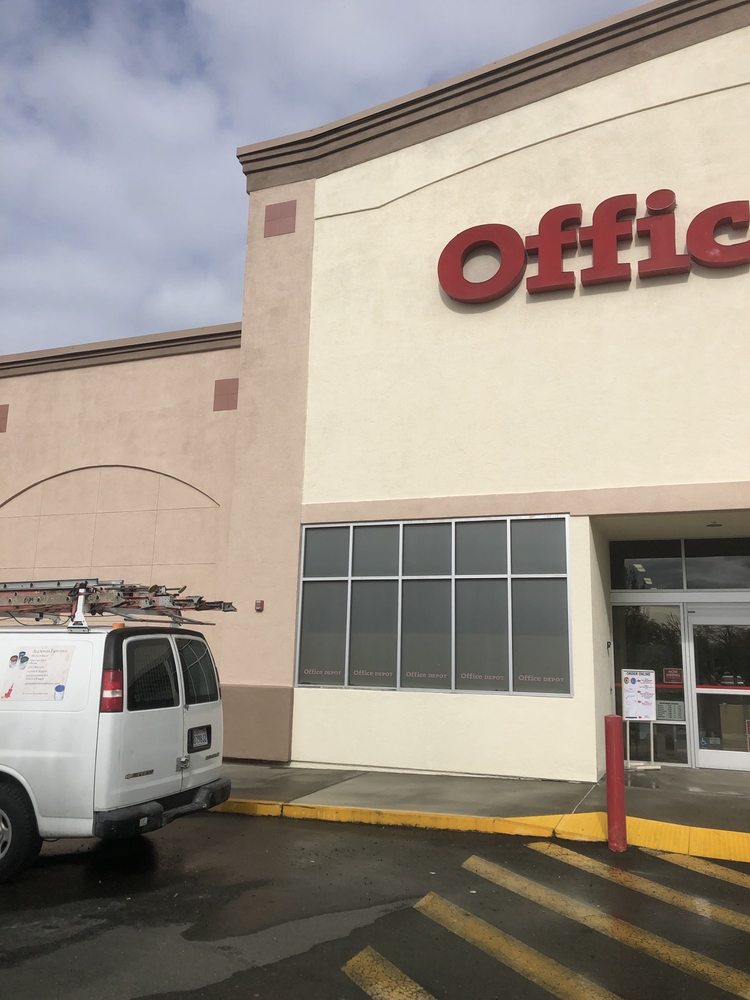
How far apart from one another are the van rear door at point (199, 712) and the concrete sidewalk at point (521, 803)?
2042mm

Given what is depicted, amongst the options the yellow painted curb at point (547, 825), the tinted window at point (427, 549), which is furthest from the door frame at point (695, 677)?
the yellow painted curb at point (547, 825)

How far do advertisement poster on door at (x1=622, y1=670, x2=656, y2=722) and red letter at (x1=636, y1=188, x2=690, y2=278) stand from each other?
5.96 meters

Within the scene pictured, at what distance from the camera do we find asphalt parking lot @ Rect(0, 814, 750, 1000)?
15.1 ft

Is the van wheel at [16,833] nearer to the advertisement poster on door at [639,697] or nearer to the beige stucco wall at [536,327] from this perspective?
the beige stucco wall at [536,327]

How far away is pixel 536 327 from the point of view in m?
12.2

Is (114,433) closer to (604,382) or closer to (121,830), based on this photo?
(604,382)

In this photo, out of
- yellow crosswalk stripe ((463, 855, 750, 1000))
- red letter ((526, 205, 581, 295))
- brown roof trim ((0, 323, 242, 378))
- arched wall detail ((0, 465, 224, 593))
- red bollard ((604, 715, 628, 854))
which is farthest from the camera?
brown roof trim ((0, 323, 242, 378))

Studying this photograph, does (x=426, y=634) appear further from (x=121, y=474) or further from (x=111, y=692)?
(x=121, y=474)

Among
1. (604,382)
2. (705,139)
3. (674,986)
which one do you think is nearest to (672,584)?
(604,382)

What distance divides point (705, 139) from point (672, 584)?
6.91 m

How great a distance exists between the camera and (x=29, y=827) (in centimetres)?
644

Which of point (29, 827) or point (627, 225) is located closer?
point (29, 827)

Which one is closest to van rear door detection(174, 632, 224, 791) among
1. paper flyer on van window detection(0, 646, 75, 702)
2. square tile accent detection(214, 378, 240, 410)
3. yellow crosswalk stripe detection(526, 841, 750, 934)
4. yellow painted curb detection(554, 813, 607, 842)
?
paper flyer on van window detection(0, 646, 75, 702)

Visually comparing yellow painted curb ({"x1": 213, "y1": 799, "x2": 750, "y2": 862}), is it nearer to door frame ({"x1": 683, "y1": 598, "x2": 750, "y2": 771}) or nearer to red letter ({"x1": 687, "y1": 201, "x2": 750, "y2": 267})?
door frame ({"x1": 683, "y1": 598, "x2": 750, "y2": 771})
